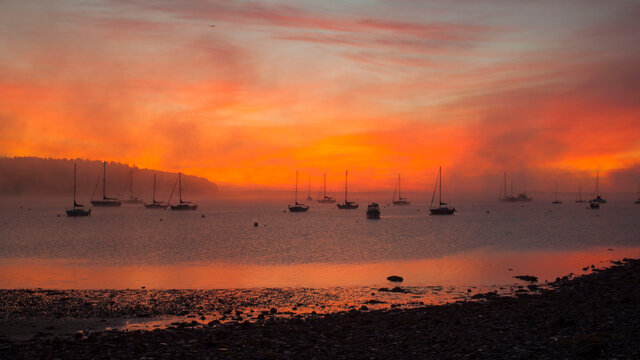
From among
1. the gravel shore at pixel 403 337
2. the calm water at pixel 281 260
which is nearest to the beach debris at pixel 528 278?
the calm water at pixel 281 260

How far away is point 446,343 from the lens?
53.1 feet

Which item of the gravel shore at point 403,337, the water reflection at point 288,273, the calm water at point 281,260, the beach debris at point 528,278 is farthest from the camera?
the calm water at point 281,260

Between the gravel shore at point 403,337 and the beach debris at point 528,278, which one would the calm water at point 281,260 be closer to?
the beach debris at point 528,278

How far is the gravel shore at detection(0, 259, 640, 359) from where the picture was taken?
48.7 ft

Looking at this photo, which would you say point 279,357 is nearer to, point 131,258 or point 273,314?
point 273,314

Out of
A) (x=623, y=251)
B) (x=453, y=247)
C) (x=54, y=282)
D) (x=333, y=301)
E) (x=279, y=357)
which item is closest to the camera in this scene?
(x=279, y=357)

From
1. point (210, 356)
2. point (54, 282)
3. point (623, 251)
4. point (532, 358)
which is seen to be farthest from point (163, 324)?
point (623, 251)

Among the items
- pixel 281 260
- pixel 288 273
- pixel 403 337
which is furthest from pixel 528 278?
pixel 281 260

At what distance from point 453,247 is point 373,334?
5324cm

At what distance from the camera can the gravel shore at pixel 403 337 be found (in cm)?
1484

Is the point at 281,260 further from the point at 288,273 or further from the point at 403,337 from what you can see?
the point at 403,337

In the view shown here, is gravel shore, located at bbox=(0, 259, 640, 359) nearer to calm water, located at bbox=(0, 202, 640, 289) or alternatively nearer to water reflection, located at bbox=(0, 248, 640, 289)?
water reflection, located at bbox=(0, 248, 640, 289)

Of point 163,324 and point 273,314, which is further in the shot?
point 273,314

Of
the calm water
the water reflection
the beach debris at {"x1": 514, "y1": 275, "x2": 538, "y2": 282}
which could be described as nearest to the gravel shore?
the beach debris at {"x1": 514, "y1": 275, "x2": 538, "y2": 282}
